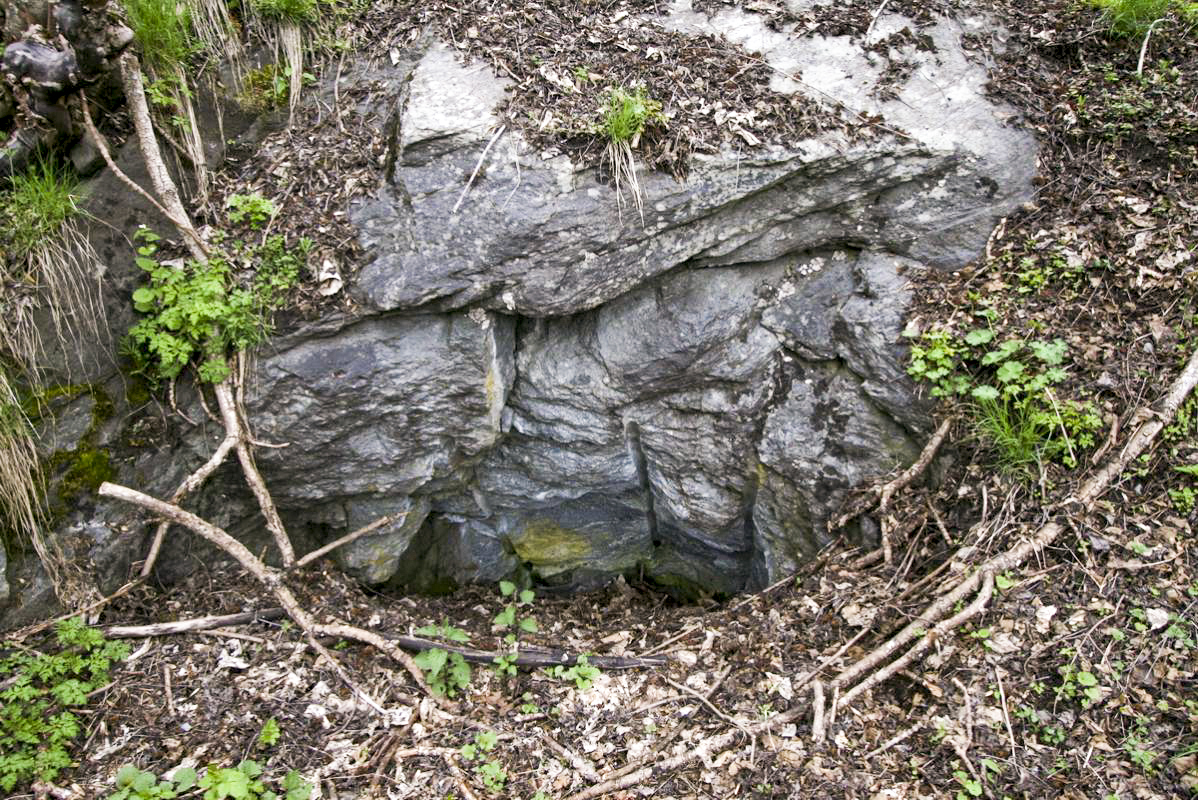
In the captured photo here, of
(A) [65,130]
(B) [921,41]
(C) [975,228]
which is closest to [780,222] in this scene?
(C) [975,228]

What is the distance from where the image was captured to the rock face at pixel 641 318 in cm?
361

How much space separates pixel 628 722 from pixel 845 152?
2.93 meters

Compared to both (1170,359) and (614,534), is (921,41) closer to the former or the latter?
(1170,359)

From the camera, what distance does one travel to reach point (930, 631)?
9.82 feet

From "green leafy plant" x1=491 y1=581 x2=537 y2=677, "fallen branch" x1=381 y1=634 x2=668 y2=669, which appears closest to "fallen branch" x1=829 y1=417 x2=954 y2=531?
"fallen branch" x1=381 y1=634 x2=668 y2=669

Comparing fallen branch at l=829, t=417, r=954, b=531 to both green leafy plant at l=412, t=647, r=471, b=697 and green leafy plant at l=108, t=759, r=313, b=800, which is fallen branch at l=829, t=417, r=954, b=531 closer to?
green leafy plant at l=412, t=647, r=471, b=697

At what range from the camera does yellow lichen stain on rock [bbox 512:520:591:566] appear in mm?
5121

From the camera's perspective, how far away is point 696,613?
422 centimetres

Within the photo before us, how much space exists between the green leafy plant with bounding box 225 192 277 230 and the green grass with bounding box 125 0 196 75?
0.72m

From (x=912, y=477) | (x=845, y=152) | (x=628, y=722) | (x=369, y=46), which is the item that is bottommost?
(x=628, y=722)

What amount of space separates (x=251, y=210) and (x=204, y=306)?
1.95ft

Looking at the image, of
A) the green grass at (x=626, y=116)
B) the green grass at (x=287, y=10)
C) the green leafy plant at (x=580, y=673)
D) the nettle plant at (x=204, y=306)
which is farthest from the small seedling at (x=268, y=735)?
the green grass at (x=287, y=10)

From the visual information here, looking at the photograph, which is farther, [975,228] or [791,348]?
[791,348]

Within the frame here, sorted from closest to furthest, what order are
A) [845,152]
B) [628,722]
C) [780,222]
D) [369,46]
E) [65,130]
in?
[628,722] < [65,130] < [845,152] < [780,222] < [369,46]
